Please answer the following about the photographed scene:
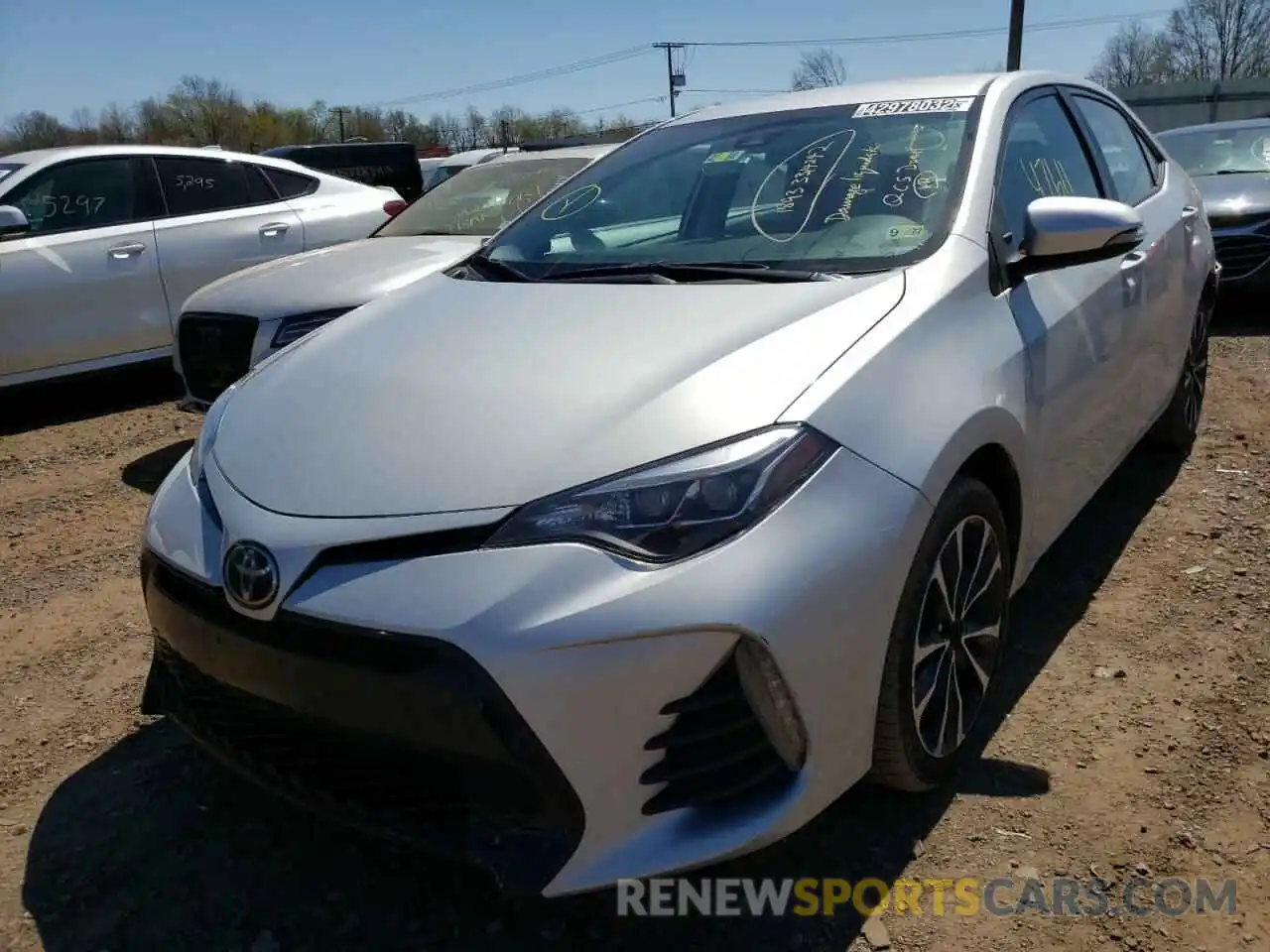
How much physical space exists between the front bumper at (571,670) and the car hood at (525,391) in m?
0.13

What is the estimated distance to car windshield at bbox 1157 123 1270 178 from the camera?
8008mm

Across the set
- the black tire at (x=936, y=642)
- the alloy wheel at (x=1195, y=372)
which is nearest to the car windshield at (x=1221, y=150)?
the alloy wheel at (x=1195, y=372)

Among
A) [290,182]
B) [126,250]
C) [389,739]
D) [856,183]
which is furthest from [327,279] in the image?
[389,739]

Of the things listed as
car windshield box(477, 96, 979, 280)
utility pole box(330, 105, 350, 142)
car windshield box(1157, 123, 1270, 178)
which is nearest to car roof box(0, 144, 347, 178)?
car windshield box(477, 96, 979, 280)

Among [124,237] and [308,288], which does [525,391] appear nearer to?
[308,288]

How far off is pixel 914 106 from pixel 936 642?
63.7 inches

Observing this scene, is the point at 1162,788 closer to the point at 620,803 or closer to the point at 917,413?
the point at 917,413

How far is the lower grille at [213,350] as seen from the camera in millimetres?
4742

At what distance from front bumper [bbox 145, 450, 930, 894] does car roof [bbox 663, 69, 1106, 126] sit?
1630 millimetres

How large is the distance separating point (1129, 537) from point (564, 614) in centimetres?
281

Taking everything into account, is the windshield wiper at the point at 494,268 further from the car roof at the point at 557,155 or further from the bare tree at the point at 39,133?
the bare tree at the point at 39,133

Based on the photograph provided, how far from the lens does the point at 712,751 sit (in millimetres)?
1765

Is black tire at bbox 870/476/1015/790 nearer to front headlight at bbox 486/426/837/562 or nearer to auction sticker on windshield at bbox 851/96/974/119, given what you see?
front headlight at bbox 486/426/837/562

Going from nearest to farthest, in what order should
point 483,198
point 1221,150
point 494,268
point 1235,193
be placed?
point 494,268
point 483,198
point 1235,193
point 1221,150
